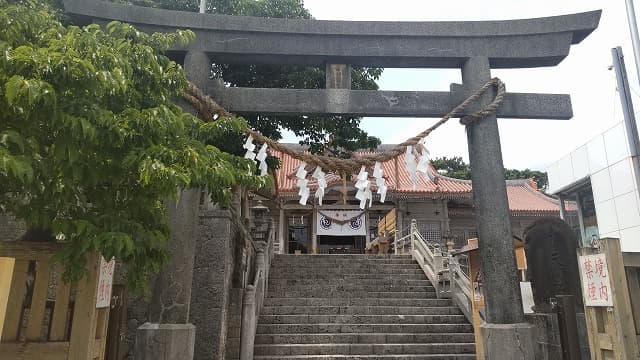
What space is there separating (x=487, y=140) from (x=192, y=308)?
5.12 m

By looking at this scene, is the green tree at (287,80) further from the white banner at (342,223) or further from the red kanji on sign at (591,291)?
the white banner at (342,223)

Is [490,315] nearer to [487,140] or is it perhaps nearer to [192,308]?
[487,140]

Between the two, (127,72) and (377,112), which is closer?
(127,72)

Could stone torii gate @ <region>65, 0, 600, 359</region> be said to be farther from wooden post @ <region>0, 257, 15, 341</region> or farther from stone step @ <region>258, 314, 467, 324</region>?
stone step @ <region>258, 314, 467, 324</region>

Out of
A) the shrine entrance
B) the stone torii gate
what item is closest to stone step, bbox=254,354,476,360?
the stone torii gate

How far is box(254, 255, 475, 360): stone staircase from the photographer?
953cm

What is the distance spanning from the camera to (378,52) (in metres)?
6.34

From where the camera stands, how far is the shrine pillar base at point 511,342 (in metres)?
5.38

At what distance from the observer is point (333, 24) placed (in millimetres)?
6324

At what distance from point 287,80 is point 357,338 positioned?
631 cm

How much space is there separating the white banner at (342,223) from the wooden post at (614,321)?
17.3 meters

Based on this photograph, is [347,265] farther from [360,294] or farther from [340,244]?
[340,244]

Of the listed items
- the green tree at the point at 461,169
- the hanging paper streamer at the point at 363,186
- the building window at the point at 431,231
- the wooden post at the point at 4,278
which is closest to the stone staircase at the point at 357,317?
the hanging paper streamer at the point at 363,186

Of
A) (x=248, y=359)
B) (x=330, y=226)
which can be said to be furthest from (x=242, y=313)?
(x=330, y=226)
